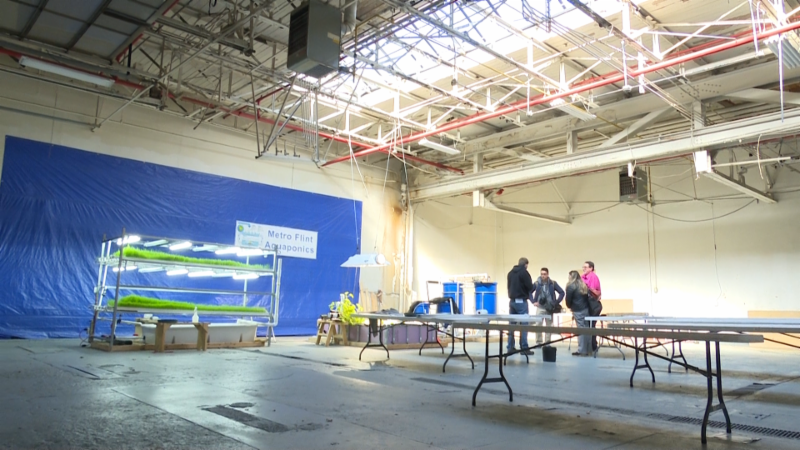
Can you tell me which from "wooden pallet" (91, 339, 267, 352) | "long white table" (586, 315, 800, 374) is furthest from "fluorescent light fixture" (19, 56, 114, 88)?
"long white table" (586, 315, 800, 374)

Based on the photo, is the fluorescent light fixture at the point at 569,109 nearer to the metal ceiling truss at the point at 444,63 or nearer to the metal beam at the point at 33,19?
the metal ceiling truss at the point at 444,63

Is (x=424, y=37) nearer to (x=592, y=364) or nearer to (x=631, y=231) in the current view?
(x=592, y=364)

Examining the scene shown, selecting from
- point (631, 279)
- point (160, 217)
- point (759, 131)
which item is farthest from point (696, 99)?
point (160, 217)

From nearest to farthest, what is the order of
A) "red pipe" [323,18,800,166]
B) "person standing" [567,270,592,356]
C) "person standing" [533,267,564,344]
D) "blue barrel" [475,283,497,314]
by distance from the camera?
"red pipe" [323,18,800,166] → "person standing" [567,270,592,356] → "person standing" [533,267,564,344] → "blue barrel" [475,283,497,314]

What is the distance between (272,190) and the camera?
1270 centimetres

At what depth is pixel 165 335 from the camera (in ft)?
25.2

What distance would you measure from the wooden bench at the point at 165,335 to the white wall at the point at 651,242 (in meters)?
7.99

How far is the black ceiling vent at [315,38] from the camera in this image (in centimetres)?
638

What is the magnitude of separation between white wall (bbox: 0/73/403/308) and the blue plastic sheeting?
22 centimetres

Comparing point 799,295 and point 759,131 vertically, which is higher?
point 759,131

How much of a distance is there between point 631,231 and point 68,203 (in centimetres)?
1334

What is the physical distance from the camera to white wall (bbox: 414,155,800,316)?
12.2m

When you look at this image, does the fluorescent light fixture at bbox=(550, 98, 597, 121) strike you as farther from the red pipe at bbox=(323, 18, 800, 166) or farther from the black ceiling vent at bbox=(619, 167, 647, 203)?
the black ceiling vent at bbox=(619, 167, 647, 203)

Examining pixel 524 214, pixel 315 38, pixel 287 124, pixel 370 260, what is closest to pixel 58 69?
pixel 315 38
